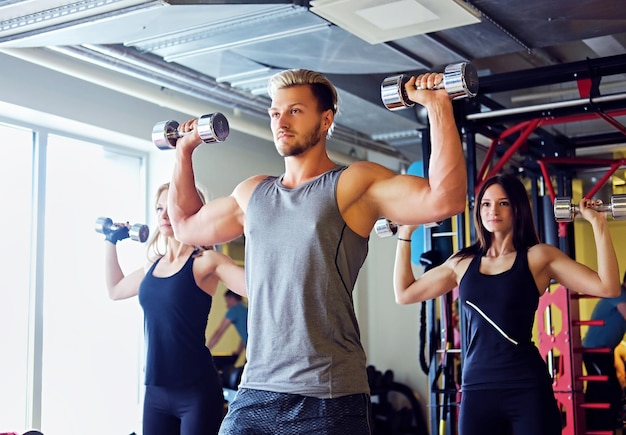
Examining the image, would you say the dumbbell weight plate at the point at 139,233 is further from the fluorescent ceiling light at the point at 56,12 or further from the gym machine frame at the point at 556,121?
the gym machine frame at the point at 556,121

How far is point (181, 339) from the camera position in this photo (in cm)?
316

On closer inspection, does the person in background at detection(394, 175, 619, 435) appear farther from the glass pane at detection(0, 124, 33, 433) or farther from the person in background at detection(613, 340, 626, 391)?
the person in background at detection(613, 340, 626, 391)

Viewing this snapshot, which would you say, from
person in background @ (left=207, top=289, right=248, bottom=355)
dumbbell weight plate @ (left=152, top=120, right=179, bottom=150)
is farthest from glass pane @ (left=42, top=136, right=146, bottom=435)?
dumbbell weight plate @ (left=152, top=120, right=179, bottom=150)

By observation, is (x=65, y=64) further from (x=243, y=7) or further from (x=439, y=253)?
(x=439, y=253)

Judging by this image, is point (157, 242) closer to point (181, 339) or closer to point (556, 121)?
point (181, 339)

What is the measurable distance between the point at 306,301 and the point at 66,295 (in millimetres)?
3667

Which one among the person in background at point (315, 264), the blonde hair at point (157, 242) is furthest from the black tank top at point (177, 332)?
the person in background at point (315, 264)

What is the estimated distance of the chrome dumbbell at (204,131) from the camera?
2273 millimetres

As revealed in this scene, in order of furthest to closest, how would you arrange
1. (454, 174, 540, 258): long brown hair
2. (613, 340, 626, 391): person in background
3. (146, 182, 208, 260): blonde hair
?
1. (613, 340, 626, 391): person in background
2. (146, 182, 208, 260): blonde hair
3. (454, 174, 540, 258): long brown hair

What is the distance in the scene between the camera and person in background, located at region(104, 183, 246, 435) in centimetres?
309

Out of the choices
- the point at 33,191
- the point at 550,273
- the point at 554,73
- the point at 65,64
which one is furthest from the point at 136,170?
the point at 550,273

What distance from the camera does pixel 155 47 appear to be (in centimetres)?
438

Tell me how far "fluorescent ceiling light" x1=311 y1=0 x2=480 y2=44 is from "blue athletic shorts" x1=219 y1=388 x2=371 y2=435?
2137 millimetres

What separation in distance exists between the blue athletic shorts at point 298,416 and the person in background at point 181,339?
3.94 feet
